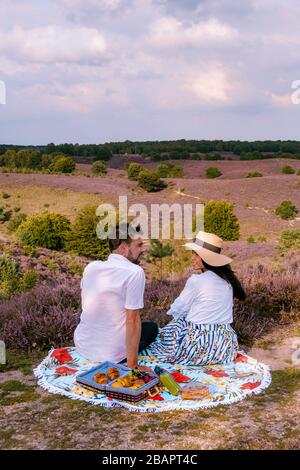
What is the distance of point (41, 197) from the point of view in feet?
142

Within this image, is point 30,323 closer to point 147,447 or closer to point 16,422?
point 16,422

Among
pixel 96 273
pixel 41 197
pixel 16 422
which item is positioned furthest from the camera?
pixel 41 197

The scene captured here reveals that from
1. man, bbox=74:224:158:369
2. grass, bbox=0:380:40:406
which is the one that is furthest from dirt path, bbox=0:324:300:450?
man, bbox=74:224:158:369

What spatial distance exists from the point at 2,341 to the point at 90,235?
792 inches

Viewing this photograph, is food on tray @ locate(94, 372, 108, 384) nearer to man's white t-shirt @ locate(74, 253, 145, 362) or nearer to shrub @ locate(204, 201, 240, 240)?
man's white t-shirt @ locate(74, 253, 145, 362)

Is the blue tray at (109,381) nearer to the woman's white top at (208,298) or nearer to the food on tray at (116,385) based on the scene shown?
the food on tray at (116,385)

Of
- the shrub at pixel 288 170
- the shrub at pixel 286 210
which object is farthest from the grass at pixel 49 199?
the shrub at pixel 288 170

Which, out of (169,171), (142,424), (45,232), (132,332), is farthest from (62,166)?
(142,424)

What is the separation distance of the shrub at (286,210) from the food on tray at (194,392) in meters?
35.5

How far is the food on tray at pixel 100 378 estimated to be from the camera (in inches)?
171

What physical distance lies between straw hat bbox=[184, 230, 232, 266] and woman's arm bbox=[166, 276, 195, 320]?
253 mm

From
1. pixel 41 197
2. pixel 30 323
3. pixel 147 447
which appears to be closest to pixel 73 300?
pixel 30 323

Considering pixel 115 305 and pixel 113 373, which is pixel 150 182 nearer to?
pixel 115 305

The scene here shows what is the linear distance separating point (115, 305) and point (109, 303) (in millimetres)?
54
